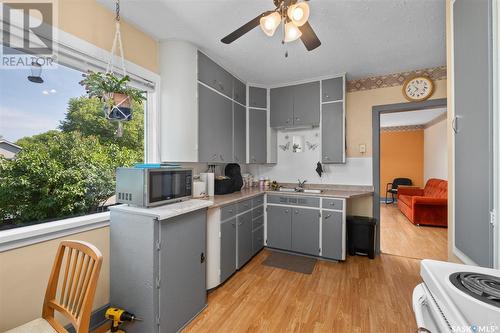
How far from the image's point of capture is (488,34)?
2.97 feet

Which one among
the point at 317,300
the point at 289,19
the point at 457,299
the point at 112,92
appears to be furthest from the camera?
the point at 317,300

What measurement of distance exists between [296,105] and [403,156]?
5744 millimetres

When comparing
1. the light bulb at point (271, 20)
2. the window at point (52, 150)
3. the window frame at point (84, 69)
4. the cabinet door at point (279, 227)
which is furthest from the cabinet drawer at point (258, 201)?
the light bulb at point (271, 20)

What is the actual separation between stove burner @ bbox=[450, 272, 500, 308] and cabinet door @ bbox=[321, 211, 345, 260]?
6.79 ft

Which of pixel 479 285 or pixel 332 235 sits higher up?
pixel 479 285

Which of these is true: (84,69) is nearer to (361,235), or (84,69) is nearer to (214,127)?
(214,127)

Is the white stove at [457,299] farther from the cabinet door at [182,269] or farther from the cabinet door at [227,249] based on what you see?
the cabinet door at [227,249]

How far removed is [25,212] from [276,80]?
3128mm

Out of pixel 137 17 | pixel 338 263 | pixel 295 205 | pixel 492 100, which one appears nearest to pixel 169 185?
pixel 137 17

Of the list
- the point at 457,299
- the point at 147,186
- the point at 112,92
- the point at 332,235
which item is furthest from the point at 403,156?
the point at 112,92

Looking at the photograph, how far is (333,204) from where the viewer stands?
275 centimetres

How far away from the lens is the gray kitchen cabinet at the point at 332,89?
2.99 metres

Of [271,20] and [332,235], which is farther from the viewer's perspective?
[332,235]

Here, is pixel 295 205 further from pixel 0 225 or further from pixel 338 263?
pixel 0 225
